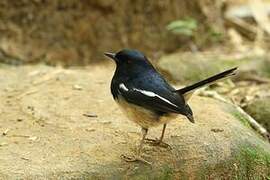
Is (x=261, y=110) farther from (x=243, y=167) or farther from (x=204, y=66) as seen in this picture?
(x=204, y=66)

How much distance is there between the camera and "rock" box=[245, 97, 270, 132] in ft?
17.5

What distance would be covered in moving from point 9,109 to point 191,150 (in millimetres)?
1726

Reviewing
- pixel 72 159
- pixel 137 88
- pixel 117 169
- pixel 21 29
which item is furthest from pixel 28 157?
pixel 21 29

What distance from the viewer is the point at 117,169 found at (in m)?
3.90

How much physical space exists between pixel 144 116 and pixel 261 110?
1729mm

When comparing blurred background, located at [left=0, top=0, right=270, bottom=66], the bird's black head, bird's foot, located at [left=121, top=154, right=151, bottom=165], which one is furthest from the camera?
blurred background, located at [left=0, top=0, right=270, bottom=66]

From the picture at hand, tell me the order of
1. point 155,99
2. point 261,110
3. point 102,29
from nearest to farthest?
point 155,99 → point 261,110 → point 102,29

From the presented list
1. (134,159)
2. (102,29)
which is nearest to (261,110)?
(134,159)

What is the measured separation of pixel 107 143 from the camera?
433cm

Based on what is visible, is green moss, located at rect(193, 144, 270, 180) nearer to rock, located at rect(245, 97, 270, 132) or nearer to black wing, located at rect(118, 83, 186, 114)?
black wing, located at rect(118, 83, 186, 114)

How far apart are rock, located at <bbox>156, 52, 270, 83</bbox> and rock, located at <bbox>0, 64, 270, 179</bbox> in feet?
3.39

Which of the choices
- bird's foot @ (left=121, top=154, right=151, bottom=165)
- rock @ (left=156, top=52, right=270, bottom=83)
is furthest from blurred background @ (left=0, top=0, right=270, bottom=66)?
bird's foot @ (left=121, top=154, right=151, bottom=165)

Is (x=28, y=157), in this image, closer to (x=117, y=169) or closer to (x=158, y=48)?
(x=117, y=169)

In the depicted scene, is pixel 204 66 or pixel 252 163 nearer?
pixel 252 163
